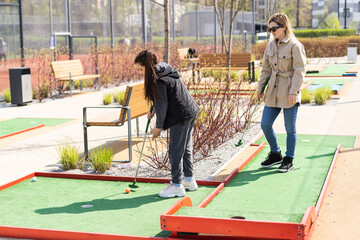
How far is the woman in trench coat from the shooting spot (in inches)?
267

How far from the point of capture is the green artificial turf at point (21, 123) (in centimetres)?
1080

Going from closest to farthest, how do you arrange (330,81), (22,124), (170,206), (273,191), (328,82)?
(170,206) → (273,191) → (22,124) → (328,82) → (330,81)

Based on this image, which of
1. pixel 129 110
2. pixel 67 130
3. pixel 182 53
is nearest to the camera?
pixel 129 110

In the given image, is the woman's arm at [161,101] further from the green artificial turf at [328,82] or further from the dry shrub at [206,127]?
the green artificial turf at [328,82]

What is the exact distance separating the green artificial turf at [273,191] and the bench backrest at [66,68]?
30.1 ft

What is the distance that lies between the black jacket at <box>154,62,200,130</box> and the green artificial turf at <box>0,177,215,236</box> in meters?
0.79

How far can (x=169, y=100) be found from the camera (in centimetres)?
596

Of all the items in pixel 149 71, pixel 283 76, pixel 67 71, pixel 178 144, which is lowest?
pixel 178 144

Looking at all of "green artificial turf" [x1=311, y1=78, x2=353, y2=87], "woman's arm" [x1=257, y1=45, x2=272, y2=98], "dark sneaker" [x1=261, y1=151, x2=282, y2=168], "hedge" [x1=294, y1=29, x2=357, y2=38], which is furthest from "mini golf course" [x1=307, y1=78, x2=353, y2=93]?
"hedge" [x1=294, y1=29, x2=357, y2=38]

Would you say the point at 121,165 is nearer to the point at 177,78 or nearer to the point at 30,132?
the point at 177,78

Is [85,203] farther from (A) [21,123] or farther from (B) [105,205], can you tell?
(A) [21,123]

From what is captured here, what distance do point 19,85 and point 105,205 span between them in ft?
29.5

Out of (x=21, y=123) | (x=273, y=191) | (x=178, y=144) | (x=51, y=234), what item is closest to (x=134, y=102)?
(x=178, y=144)

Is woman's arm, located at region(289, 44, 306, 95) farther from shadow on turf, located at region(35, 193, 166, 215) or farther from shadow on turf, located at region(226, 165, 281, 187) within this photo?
shadow on turf, located at region(35, 193, 166, 215)
